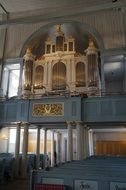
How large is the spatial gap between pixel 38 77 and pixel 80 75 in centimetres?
243

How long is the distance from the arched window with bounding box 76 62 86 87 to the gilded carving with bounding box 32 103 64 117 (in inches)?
84.2

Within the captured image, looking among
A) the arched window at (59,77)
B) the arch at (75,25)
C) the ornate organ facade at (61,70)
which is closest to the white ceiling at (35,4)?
the arch at (75,25)

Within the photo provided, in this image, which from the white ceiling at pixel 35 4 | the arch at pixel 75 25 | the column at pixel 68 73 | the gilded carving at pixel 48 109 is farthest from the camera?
the white ceiling at pixel 35 4

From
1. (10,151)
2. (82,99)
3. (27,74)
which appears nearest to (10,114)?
(27,74)

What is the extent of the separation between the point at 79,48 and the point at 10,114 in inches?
249

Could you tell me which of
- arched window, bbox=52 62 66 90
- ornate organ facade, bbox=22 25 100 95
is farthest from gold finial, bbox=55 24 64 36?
arched window, bbox=52 62 66 90

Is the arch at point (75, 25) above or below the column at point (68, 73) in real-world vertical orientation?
above

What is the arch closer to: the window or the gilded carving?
the window

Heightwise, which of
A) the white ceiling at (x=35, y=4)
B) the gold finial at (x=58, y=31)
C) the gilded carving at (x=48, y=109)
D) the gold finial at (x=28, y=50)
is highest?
the white ceiling at (x=35, y=4)

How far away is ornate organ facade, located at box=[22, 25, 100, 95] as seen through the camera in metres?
12.2

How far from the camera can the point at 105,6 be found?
1009 centimetres

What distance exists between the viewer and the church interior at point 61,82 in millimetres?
10445

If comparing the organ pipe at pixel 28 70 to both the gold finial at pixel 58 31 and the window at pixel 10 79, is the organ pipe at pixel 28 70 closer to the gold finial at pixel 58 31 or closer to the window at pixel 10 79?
the window at pixel 10 79

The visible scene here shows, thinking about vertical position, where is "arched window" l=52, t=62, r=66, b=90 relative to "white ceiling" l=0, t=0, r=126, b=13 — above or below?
below
